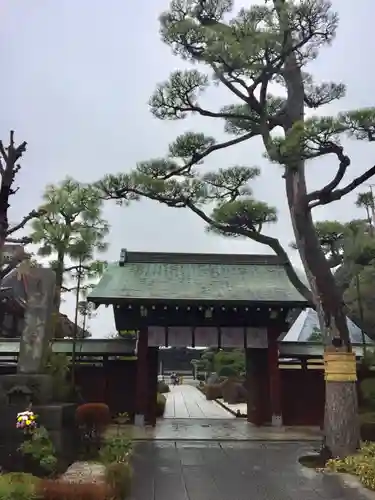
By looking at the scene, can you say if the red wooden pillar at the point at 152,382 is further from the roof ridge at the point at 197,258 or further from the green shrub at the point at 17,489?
the green shrub at the point at 17,489

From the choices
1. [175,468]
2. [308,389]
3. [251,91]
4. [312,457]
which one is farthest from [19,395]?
[308,389]

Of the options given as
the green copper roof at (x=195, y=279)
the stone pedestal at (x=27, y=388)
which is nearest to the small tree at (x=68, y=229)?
the green copper roof at (x=195, y=279)

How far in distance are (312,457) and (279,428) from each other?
221 inches

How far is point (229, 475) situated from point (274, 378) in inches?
301

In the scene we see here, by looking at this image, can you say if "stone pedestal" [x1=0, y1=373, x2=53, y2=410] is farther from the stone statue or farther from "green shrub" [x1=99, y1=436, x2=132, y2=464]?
"green shrub" [x1=99, y1=436, x2=132, y2=464]

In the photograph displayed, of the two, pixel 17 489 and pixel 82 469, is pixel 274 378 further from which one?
pixel 17 489

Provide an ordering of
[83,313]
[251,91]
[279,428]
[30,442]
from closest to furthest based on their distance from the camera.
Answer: [30,442] → [251,91] → [279,428] → [83,313]

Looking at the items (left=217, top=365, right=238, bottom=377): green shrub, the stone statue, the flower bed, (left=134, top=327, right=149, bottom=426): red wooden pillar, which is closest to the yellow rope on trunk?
the flower bed

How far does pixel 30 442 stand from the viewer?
8109mm

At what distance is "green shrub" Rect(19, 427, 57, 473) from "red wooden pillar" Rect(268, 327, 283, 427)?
30.4 feet

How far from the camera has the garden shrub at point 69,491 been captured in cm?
560

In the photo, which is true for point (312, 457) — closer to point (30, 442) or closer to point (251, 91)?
point (30, 442)

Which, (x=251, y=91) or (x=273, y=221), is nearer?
(x=251, y=91)

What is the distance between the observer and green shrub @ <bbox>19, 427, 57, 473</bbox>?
7923 millimetres
